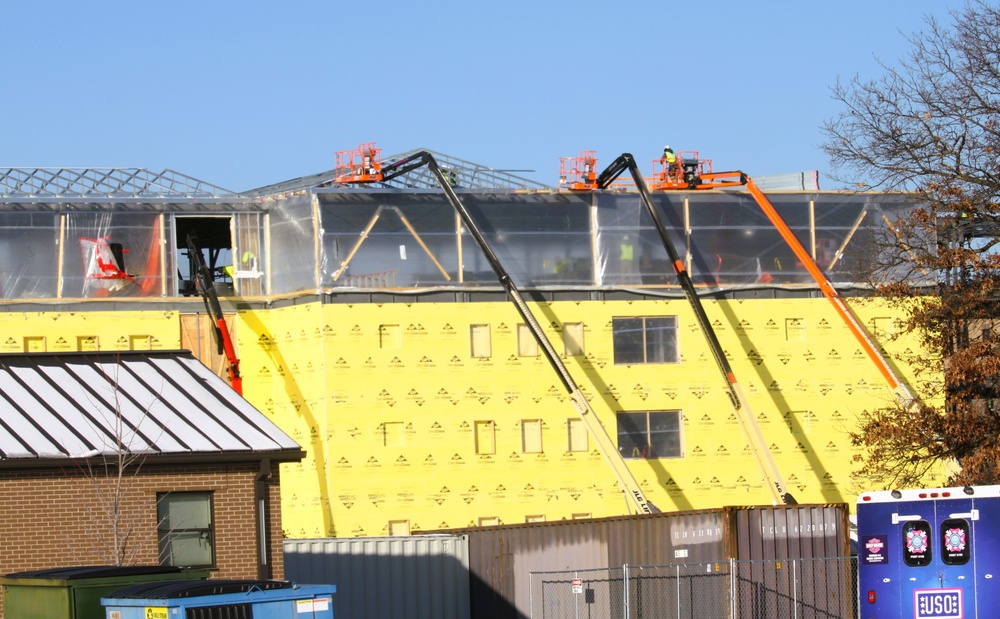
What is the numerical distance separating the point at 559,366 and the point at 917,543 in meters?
25.1

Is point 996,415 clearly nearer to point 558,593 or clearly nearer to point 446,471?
point 558,593

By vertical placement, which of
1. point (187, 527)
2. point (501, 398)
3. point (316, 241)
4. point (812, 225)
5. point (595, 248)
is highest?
point (812, 225)

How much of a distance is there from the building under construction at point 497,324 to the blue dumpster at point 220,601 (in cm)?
2993

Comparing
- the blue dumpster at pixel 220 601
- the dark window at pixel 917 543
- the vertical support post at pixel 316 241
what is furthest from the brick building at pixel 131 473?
the vertical support post at pixel 316 241

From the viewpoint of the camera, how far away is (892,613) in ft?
83.7

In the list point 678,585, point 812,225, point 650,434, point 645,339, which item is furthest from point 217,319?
point 678,585

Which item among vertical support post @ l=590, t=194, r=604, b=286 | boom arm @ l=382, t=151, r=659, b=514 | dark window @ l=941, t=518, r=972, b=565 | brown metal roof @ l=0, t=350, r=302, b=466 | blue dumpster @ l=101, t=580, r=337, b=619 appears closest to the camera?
blue dumpster @ l=101, t=580, r=337, b=619

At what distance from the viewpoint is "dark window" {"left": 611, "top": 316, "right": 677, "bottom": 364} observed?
2092 inches

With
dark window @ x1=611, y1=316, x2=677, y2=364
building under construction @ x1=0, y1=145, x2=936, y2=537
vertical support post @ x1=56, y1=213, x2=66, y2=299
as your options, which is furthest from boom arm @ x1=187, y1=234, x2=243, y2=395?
dark window @ x1=611, y1=316, x2=677, y2=364

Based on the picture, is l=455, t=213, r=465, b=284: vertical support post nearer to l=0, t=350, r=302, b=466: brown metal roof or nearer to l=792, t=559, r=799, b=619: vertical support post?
l=0, t=350, r=302, b=466: brown metal roof

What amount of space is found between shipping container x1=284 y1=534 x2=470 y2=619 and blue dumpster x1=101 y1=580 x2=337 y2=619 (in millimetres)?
17891

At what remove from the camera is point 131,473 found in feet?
90.8

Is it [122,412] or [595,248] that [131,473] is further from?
[595,248]

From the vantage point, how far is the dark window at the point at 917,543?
83.1ft
